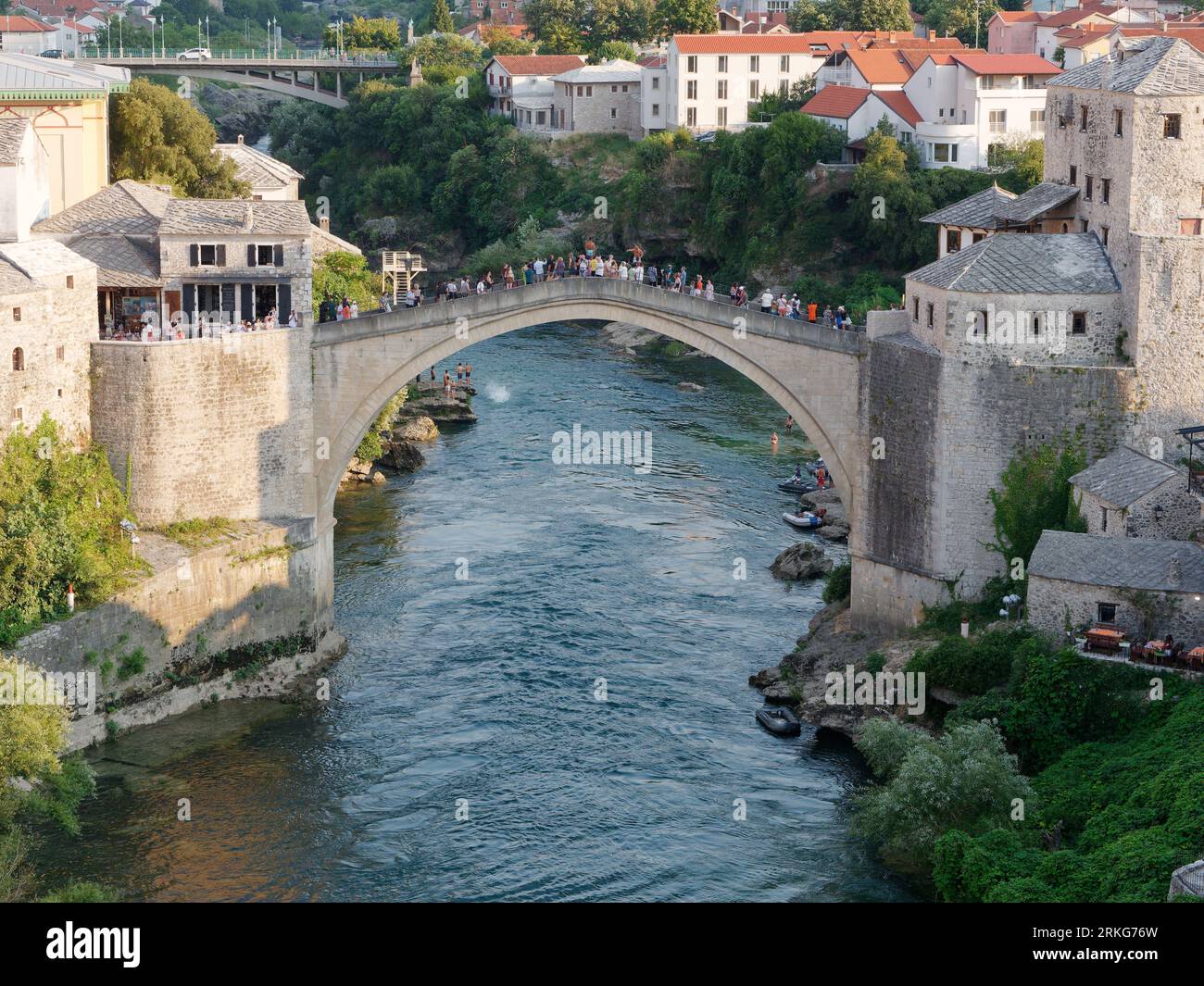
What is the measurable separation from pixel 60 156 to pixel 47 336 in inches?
619

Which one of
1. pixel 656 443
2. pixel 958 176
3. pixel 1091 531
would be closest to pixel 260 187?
pixel 656 443

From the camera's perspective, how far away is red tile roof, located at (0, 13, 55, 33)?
150625 mm

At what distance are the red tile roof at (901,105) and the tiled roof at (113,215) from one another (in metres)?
48.9

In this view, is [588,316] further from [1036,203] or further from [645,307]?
[1036,203]

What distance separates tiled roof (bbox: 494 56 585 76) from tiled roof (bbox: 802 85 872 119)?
1988 cm

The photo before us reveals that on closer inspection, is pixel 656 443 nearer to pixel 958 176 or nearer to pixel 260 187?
pixel 260 187

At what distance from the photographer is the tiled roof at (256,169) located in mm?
83438

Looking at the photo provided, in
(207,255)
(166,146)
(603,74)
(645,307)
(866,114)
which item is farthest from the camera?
(603,74)

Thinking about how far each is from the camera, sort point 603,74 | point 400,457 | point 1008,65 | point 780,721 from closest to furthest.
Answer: point 780,721 < point 400,457 < point 1008,65 < point 603,74

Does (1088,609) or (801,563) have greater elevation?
(1088,609)

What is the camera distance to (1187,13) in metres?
124

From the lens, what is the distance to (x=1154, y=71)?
57531mm

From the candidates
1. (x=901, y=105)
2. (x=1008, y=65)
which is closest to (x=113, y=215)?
(x=901, y=105)

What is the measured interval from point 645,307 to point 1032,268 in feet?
39.4
